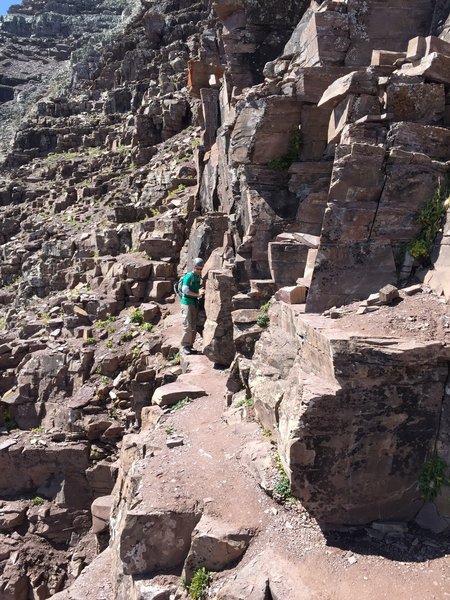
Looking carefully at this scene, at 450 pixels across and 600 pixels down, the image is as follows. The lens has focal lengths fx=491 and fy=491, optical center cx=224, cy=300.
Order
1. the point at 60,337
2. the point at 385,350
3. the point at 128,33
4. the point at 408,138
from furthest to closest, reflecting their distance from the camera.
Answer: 1. the point at 128,33
2. the point at 60,337
3. the point at 408,138
4. the point at 385,350

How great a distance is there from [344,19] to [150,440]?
952 centimetres

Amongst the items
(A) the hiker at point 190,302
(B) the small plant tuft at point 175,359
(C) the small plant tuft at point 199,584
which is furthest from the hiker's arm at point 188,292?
(C) the small plant tuft at point 199,584

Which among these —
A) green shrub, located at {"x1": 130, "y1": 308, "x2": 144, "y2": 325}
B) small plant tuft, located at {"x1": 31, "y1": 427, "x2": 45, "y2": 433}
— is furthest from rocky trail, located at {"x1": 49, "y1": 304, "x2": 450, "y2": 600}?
green shrub, located at {"x1": 130, "y1": 308, "x2": 144, "y2": 325}

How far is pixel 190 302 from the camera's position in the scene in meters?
10.7

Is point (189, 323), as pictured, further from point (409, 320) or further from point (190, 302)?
point (409, 320)

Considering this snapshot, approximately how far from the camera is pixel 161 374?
10.8m

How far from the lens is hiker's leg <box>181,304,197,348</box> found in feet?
35.1

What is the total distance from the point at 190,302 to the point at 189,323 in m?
0.46

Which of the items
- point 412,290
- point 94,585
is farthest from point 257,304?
point 94,585

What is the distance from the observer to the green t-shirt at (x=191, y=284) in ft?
34.8

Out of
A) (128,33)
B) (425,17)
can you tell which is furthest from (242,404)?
(128,33)

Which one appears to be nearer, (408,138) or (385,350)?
(385,350)

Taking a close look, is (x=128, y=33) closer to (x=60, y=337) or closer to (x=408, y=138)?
(x=60, y=337)

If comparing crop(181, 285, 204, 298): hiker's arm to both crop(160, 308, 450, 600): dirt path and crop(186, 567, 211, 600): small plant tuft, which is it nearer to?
crop(160, 308, 450, 600): dirt path
